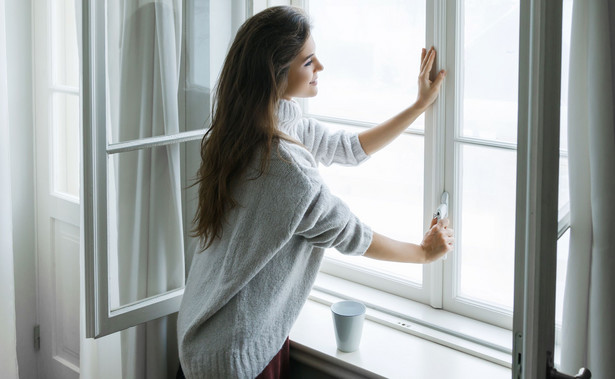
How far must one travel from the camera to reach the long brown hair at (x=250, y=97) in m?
1.65

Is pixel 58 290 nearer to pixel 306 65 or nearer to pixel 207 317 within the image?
pixel 207 317

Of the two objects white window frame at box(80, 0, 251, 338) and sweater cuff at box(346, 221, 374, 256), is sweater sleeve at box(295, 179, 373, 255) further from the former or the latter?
white window frame at box(80, 0, 251, 338)

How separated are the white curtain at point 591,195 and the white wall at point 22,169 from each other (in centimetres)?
206

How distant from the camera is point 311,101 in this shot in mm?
2312

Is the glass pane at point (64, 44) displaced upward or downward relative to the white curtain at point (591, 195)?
upward

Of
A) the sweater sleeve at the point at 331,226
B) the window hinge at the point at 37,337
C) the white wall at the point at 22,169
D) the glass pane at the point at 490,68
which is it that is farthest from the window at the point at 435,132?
the window hinge at the point at 37,337

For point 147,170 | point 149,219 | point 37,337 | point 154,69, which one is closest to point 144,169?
point 147,170

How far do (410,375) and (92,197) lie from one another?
853 millimetres

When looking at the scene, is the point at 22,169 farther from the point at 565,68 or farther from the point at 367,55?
the point at 565,68

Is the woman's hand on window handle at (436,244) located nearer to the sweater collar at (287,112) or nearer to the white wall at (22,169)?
the sweater collar at (287,112)

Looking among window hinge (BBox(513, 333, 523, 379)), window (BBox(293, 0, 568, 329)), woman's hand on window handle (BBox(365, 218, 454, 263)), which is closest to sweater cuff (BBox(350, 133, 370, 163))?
window (BBox(293, 0, 568, 329))

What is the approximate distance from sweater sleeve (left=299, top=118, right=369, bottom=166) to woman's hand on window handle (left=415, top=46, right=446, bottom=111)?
195 mm

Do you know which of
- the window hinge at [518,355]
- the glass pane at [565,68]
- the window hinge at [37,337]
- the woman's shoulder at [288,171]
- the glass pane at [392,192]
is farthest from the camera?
the window hinge at [37,337]

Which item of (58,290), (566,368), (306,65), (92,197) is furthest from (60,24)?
(566,368)
